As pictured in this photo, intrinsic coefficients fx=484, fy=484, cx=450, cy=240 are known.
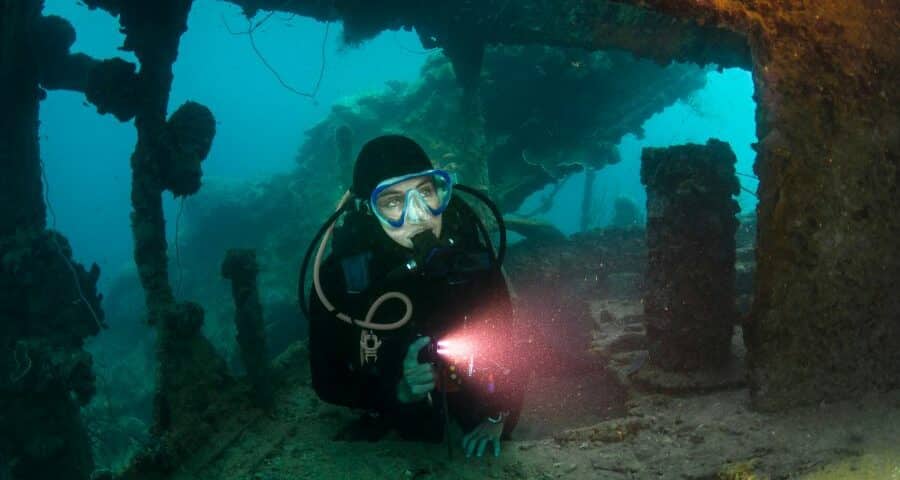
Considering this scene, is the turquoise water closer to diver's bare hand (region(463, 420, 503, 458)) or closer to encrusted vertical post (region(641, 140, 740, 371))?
encrusted vertical post (region(641, 140, 740, 371))

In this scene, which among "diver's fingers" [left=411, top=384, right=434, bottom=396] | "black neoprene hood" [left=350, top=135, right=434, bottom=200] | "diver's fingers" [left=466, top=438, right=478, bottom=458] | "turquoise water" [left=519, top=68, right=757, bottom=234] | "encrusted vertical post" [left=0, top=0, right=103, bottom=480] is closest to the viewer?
"diver's fingers" [left=411, top=384, right=434, bottom=396]

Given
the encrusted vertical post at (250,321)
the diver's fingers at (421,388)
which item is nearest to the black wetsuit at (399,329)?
the diver's fingers at (421,388)

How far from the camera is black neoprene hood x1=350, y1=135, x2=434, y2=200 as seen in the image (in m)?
3.16

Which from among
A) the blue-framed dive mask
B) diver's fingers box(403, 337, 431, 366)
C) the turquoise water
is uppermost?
the turquoise water

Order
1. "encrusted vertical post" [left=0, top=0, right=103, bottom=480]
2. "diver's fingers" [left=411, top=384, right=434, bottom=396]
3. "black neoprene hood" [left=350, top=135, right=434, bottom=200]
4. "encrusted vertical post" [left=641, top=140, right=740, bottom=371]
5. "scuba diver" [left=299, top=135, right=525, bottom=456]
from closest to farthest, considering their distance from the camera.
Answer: "diver's fingers" [left=411, top=384, right=434, bottom=396]
"scuba diver" [left=299, top=135, right=525, bottom=456]
"black neoprene hood" [left=350, top=135, right=434, bottom=200]
"encrusted vertical post" [left=641, top=140, right=740, bottom=371]
"encrusted vertical post" [left=0, top=0, right=103, bottom=480]

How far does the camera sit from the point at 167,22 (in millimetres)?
5875

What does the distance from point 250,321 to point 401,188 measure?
206 cm

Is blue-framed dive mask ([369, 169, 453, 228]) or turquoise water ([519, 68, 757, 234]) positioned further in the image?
turquoise water ([519, 68, 757, 234])

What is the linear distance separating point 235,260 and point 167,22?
372 centimetres

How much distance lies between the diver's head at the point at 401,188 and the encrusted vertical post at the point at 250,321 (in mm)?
1442

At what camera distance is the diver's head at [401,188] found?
3027mm

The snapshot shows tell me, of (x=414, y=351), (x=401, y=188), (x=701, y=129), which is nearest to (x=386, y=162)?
(x=401, y=188)

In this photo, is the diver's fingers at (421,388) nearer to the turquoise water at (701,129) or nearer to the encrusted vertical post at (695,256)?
the encrusted vertical post at (695,256)

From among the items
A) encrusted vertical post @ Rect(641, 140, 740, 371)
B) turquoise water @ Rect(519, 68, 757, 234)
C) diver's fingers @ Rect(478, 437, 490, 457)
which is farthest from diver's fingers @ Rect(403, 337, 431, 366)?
turquoise water @ Rect(519, 68, 757, 234)
